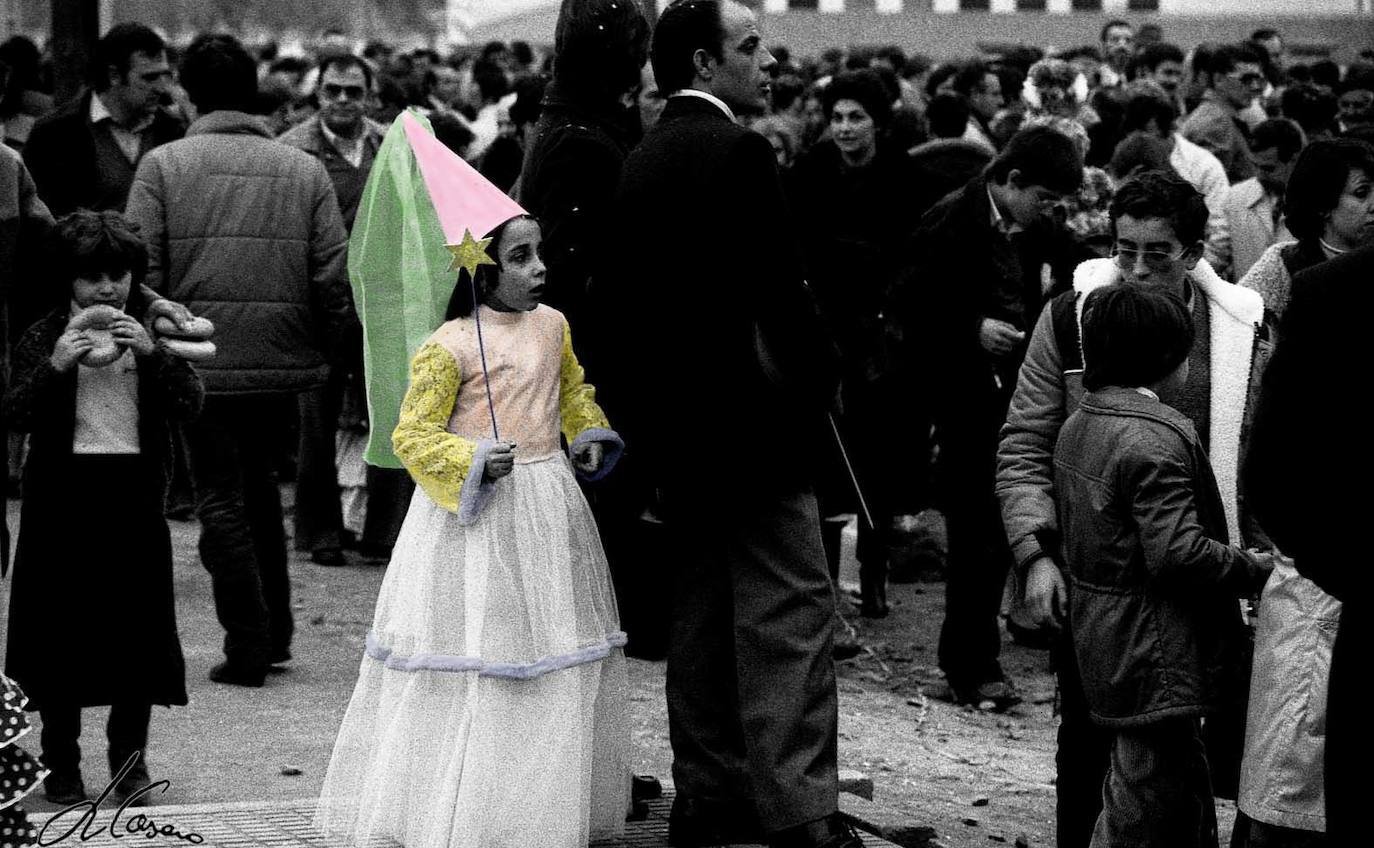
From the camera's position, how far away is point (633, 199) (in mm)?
5332

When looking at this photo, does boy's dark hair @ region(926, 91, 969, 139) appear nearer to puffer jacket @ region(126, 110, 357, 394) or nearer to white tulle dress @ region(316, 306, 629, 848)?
puffer jacket @ region(126, 110, 357, 394)

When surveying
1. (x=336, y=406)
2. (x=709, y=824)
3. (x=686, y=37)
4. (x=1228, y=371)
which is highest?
(x=686, y=37)

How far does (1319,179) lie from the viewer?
231 inches

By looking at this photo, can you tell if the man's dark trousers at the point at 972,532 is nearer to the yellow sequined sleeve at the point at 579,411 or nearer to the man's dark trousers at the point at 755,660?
the man's dark trousers at the point at 755,660

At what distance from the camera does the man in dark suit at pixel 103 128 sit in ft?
27.7

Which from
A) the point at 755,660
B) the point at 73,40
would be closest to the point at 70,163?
the point at 73,40

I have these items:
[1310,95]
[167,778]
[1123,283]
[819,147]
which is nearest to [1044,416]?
[1123,283]

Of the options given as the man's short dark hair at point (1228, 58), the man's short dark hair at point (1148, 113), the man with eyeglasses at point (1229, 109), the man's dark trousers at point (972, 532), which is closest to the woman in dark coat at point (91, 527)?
the man's dark trousers at point (972, 532)

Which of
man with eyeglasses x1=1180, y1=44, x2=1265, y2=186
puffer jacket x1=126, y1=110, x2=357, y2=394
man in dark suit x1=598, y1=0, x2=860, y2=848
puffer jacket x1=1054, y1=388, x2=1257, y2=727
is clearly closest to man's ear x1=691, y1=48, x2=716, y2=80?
man in dark suit x1=598, y1=0, x2=860, y2=848

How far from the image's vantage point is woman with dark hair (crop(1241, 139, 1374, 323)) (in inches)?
229

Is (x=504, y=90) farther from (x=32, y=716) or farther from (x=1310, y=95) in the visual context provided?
(x=32, y=716)

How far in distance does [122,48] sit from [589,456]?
4049mm

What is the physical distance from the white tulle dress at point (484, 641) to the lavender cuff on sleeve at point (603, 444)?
0.07 metres
